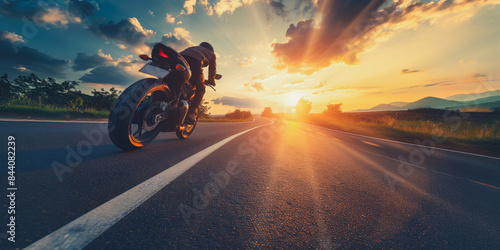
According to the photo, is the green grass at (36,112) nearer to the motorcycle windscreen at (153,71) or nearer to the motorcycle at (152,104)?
the motorcycle at (152,104)

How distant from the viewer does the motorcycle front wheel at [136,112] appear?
187 cm

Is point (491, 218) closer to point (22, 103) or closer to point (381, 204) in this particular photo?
point (381, 204)

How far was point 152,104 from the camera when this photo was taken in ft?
7.78

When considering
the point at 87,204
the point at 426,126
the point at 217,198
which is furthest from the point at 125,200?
the point at 426,126

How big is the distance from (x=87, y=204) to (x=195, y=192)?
56 cm

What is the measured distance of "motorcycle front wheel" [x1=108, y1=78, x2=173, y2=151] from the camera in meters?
1.87

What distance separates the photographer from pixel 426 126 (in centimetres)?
1241

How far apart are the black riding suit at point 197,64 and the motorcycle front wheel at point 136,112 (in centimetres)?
87

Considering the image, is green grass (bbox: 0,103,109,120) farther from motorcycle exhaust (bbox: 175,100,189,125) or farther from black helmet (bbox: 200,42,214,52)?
motorcycle exhaust (bbox: 175,100,189,125)

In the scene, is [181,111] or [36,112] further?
[36,112]

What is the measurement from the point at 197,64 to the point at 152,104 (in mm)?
1309

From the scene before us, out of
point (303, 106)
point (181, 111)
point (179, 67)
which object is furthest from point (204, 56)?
point (303, 106)

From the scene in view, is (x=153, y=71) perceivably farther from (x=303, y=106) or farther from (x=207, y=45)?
(x=303, y=106)

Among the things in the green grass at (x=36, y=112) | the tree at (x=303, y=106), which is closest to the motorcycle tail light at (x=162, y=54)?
the green grass at (x=36, y=112)
